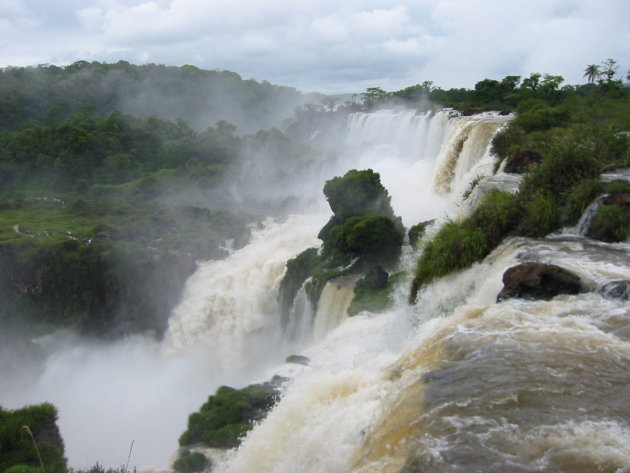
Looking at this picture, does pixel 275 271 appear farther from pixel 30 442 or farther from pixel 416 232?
pixel 30 442

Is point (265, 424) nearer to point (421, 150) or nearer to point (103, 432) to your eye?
point (103, 432)

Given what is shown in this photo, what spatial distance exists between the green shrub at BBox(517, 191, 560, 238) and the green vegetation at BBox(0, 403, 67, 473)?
1073 centimetres

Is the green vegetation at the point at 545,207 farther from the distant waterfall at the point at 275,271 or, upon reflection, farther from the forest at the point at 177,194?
the distant waterfall at the point at 275,271

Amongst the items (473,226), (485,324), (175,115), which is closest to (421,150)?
(473,226)

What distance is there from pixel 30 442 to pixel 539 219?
11717 mm

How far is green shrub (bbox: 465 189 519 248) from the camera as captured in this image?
1309cm

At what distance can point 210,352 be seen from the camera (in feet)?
84.7

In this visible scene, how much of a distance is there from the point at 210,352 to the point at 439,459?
2064 centimetres

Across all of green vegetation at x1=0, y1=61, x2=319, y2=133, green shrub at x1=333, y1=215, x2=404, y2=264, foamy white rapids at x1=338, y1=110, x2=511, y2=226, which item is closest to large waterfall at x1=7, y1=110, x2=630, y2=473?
green shrub at x1=333, y1=215, x2=404, y2=264

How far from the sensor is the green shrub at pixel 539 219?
12883mm

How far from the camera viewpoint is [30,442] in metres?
11.0

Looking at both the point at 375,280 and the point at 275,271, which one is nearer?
the point at 375,280

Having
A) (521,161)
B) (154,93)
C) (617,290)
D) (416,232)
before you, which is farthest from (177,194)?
(154,93)

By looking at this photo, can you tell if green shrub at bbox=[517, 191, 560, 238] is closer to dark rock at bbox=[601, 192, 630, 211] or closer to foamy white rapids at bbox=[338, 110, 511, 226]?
dark rock at bbox=[601, 192, 630, 211]
